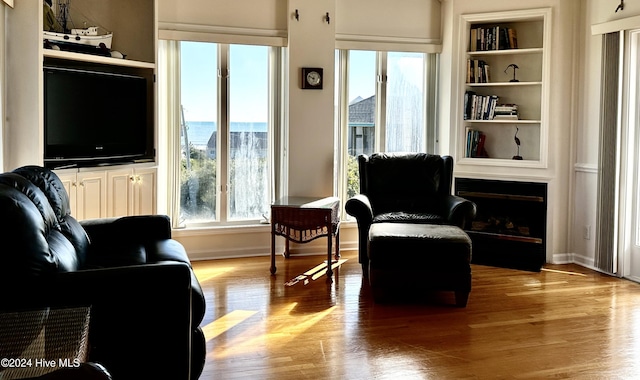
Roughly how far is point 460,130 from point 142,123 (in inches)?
115

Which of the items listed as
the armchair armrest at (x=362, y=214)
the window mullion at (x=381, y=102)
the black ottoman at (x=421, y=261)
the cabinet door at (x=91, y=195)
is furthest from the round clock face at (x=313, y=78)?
the cabinet door at (x=91, y=195)

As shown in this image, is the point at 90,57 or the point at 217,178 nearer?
the point at 90,57

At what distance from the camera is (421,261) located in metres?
4.05

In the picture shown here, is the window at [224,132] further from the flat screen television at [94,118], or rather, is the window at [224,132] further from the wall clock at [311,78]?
the flat screen television at [94,118]

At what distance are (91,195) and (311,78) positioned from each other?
2.22 meters

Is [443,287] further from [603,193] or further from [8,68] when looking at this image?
[8,68]

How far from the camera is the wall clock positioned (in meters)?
5.46

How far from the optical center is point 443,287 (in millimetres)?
4066

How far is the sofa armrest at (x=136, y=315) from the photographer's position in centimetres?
232

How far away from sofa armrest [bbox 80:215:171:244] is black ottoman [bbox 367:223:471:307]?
1.41 metres

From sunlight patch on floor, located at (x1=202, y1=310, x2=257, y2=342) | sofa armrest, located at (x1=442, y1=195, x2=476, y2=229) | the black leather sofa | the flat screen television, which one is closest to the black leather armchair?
sofa armrest, located at (x1=442, y1=195, x2=476, y2=229)

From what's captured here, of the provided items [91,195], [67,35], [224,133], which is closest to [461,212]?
[224,133]

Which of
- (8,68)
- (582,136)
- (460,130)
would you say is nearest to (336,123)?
(460,130)

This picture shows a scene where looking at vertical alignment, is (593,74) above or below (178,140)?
above
